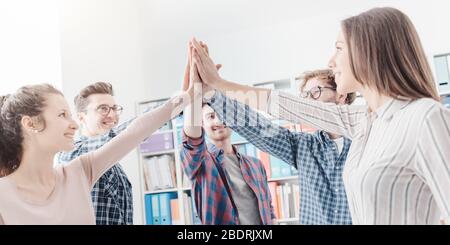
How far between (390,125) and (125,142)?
72 cm

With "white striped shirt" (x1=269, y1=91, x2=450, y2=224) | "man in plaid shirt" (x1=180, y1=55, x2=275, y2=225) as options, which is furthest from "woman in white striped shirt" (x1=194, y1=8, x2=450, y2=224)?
"man in plaid shirt" (x1=180, y1=55, x2=275, y2=225)

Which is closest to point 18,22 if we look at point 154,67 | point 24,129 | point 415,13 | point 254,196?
point 24,129

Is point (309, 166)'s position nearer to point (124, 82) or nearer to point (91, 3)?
point (124, 82)

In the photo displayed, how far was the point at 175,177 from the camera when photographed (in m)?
1.73

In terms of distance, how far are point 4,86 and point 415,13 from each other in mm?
1221

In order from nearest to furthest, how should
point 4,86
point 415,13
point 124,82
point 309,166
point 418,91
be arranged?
point 418,91, point 415,13, point 309,166, point 124,82, point 4,86

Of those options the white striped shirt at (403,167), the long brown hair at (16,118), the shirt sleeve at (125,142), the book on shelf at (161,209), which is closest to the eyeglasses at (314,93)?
the white striped shirt at (403,167)

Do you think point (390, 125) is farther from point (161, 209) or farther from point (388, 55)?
point (161, 209)

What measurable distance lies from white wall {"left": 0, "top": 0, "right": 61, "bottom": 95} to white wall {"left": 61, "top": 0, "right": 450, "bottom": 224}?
5 cm

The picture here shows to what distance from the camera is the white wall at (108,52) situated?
1647 millimetres

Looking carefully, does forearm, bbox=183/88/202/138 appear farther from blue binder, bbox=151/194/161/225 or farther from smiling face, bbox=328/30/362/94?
smiling face, bbox=328/30/362/94

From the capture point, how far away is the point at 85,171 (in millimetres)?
1601

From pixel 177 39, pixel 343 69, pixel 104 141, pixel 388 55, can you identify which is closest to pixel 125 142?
pixel 104 141
